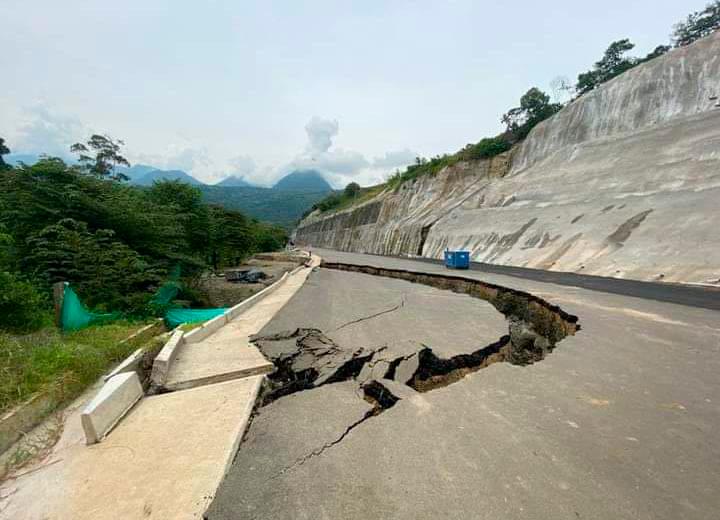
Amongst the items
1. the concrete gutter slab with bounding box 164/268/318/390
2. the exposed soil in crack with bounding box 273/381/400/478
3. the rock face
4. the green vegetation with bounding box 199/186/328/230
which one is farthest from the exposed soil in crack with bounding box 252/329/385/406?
the green vegetation with bounding box 199/186/328/230

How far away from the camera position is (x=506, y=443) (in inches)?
97.5

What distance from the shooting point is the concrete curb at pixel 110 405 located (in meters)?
2.77

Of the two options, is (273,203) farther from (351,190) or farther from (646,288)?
(646,288)

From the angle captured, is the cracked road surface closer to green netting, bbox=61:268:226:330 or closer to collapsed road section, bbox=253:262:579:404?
collapsed road section, bbox=253:262:579:404

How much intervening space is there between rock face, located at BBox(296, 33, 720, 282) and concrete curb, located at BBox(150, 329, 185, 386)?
1327 centimetres

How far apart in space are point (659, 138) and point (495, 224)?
28.8 feet

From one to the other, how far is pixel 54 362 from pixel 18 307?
9.16 feet

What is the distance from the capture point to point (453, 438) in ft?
8.43

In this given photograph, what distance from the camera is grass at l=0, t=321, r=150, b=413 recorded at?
3520 mm

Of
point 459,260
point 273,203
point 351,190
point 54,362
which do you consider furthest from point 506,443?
point 273,203

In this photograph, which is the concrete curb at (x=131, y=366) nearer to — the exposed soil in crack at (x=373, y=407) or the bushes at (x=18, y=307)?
the exposed soil in crack at (x=373, y=407)

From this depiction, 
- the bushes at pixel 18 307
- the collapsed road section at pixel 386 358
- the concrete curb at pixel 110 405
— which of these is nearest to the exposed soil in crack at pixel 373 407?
the collapsed road section at pixel 386 358

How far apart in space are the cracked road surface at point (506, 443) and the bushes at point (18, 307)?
571 cm

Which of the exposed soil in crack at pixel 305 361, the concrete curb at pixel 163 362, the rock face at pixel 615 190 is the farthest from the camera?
the rock face at pixel 615 190
